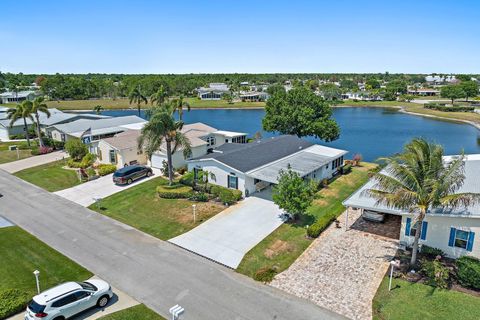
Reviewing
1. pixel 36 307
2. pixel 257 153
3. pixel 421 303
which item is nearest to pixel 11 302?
pixel 36 307

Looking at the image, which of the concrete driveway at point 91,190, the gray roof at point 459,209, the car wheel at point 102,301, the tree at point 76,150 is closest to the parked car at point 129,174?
the concrete driveway at point 91,190

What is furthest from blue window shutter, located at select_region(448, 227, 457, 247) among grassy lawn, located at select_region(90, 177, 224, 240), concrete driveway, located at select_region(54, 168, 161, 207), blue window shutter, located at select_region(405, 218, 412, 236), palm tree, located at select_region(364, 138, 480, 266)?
concrete driveway, located at select_region(54, 168, 161, 207)

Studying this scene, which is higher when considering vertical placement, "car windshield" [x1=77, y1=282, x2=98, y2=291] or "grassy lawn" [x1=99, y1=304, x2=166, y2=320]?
"car windshield" [x1=77, y1=282, x2=98, y2=291]

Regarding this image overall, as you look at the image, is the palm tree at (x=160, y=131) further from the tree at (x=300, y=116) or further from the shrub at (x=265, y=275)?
the tree at (x=300, y=116)

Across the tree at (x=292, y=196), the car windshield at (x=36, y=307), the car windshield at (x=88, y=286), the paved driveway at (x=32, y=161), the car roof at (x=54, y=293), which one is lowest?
→ the paved driveway at (x=32, y=161)

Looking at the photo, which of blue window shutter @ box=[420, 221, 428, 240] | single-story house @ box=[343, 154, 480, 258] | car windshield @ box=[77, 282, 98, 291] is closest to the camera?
car windshield @ box=[77, 282, 98, 291]

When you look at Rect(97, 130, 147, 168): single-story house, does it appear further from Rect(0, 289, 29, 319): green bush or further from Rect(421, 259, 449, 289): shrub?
Rect(421, 259, 449, 289): shrub

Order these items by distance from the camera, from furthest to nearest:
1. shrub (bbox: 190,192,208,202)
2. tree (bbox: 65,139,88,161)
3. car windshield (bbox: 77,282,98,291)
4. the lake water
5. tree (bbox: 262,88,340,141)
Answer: the lake water → tree (bbox: 262,88,340,141) → tree (bbox: 65,139,88,161) → shrub (bbox: 190,192,208,202) → car windshield (bbox: 77,282,98,291)
